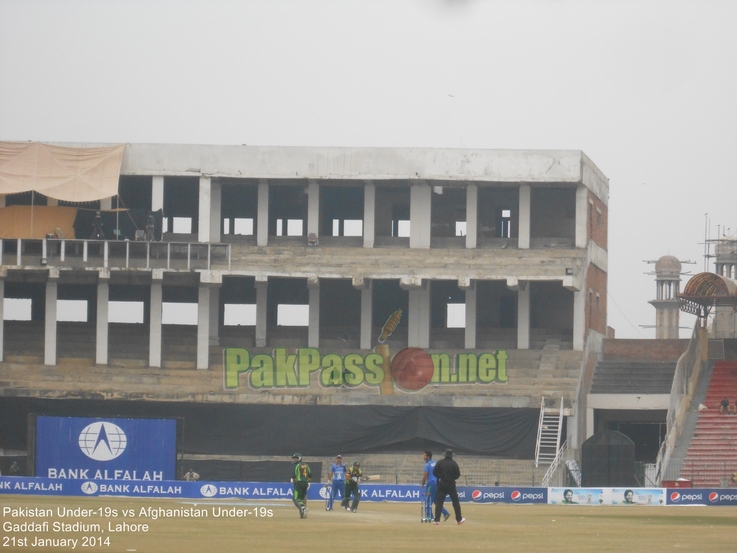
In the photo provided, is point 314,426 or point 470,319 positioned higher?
point 470,319

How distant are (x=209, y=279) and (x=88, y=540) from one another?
36.5m

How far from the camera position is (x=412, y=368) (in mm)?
59406

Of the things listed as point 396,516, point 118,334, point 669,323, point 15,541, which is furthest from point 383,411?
point 669,323

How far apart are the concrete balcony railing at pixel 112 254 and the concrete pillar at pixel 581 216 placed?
1672cm

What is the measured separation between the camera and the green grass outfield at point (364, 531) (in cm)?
2298

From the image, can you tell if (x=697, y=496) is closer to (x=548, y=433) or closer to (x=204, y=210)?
(x=548, y=433)

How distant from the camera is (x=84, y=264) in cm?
5906

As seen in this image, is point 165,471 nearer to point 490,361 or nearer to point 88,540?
point 490,361

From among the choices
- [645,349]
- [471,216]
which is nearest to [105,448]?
[471,216]

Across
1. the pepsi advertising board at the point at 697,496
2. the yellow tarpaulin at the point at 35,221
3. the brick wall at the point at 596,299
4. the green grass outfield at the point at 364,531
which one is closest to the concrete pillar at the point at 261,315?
the yellow tarpaulin at the point at 35,221

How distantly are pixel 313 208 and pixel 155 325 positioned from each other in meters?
9.47

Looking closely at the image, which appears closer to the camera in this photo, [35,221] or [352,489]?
[352,489]

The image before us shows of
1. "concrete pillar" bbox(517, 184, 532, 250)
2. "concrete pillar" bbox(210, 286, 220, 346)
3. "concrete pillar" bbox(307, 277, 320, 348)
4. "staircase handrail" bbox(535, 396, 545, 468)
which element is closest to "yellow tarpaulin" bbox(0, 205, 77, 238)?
"concrete pillar" bbox(210, 286, 220, 346)

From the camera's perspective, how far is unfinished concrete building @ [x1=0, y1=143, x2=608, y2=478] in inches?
2274
